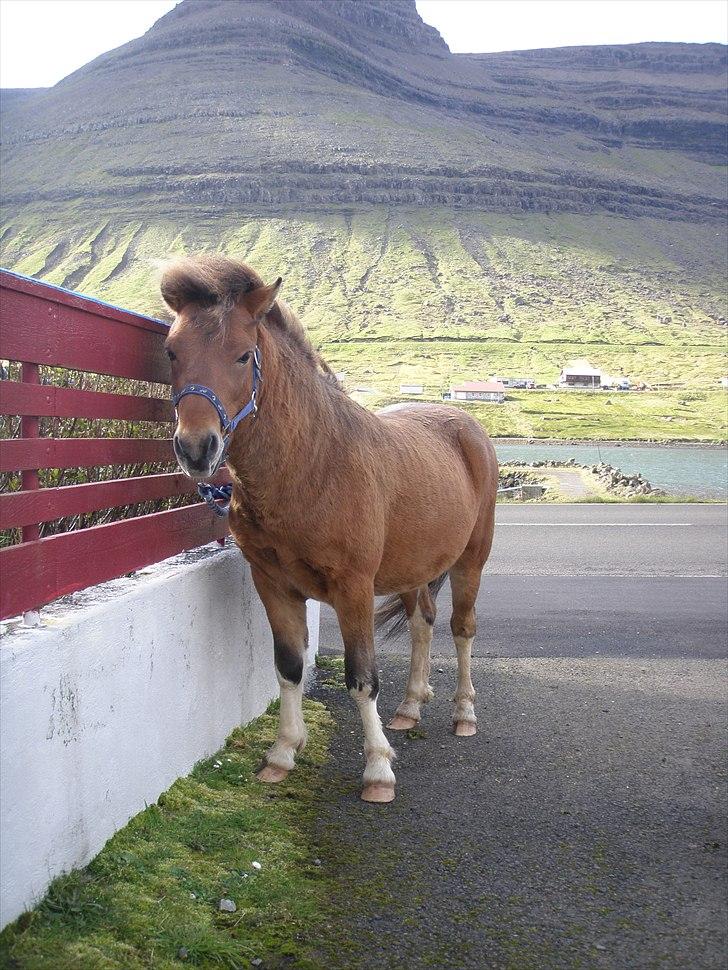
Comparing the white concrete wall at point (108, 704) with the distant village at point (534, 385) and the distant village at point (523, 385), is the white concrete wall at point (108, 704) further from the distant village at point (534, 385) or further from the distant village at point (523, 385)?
the distant village at point (534, 385)

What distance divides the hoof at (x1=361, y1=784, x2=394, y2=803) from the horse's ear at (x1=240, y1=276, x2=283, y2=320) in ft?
8.46

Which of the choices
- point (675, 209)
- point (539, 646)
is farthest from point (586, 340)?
point (539, 646)

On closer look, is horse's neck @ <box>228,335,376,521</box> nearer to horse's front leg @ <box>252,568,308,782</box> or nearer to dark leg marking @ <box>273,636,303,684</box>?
horse's front leg @ <box>252,568,308,782</box>

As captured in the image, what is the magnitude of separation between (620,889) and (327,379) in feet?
9.88

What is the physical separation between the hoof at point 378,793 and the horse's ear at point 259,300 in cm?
258

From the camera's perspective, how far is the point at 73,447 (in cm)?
399

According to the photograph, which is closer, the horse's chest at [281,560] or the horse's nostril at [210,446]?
the horse's nostril at [210,446]

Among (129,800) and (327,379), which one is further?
(327,379)

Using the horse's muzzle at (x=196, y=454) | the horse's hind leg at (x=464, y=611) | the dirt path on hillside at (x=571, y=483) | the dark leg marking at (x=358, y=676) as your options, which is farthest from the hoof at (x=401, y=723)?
the dirt path on hillside at (x=571, y=483)

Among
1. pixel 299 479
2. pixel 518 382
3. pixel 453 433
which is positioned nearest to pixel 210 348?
pixel 299 479

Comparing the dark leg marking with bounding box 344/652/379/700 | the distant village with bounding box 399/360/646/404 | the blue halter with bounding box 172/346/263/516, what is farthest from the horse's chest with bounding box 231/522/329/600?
the distant village with bounding box 399/360/646/404

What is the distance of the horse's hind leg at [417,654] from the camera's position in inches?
255

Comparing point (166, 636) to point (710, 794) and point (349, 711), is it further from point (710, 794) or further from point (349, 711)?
point (710, 794)

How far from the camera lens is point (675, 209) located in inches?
7820
